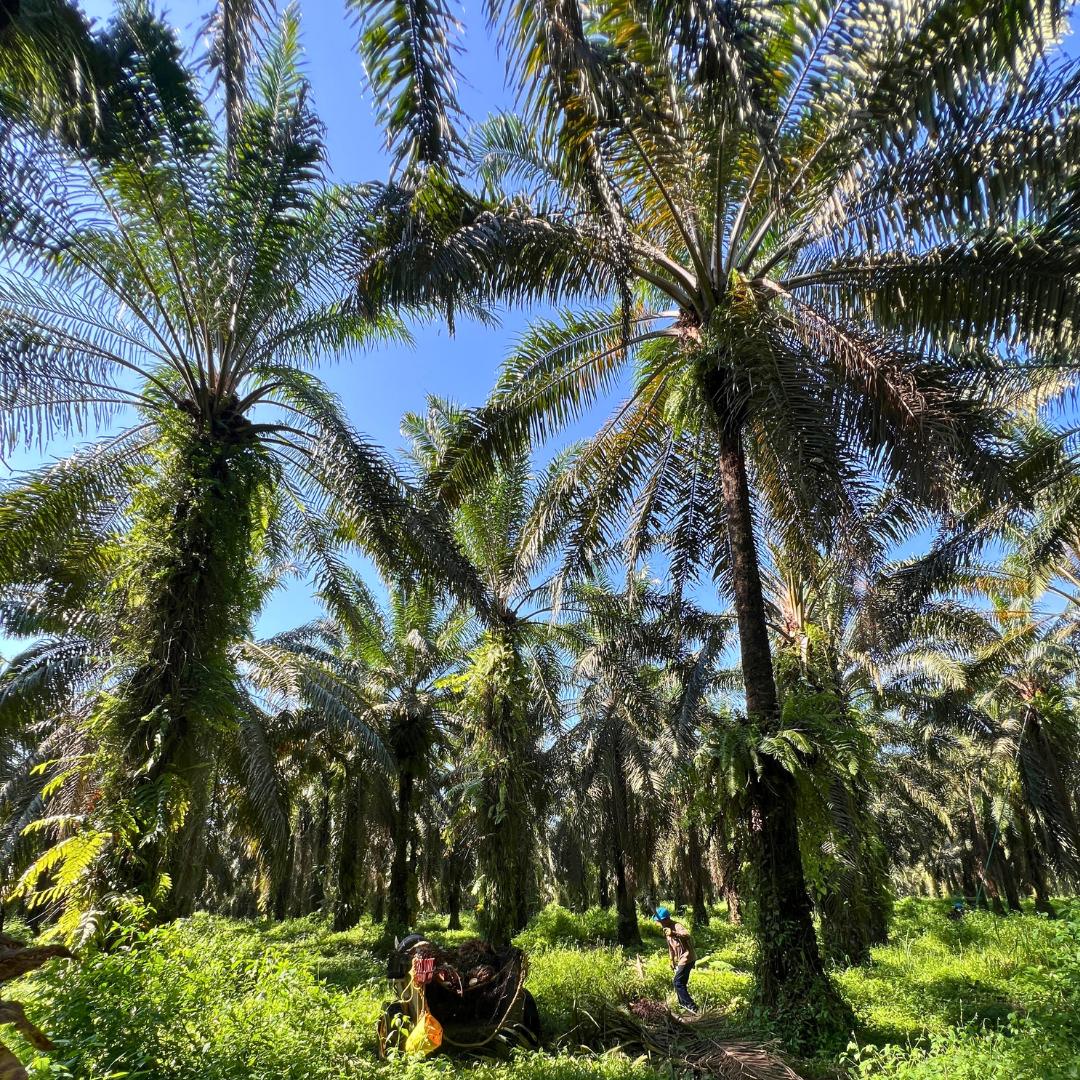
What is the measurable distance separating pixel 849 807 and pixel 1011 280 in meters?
5.95

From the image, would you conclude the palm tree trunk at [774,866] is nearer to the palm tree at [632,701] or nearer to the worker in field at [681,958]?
the palm tree at [632,701]

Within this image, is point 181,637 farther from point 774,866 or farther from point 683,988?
point 683,988

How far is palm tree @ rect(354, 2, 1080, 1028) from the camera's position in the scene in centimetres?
579

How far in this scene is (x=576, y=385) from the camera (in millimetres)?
10000

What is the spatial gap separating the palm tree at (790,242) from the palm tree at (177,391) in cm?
A: 157

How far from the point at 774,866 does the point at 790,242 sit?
6896mm

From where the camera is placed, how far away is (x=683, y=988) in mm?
9391

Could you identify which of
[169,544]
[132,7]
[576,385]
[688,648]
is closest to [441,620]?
[688,648]

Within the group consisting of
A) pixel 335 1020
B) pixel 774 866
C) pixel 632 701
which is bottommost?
pixel 335 1020

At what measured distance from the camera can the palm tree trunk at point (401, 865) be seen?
664 inches

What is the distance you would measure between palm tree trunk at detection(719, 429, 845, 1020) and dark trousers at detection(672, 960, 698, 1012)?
2791 millimetres

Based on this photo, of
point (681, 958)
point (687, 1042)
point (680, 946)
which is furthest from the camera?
point (680, 946)

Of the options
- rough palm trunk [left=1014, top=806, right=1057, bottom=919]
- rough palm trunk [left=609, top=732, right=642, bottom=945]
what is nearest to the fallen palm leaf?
rough palm trunk [left=609, top=732, right=642, bottom=945]

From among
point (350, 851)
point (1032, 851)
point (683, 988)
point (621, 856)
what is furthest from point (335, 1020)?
point (1032, 851)
